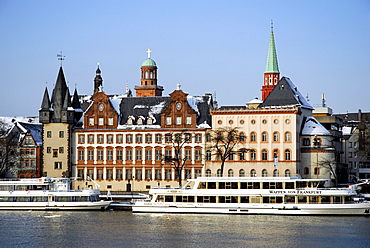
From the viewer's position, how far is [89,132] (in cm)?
12575

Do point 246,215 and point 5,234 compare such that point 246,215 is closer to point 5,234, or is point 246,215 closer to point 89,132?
point 5,234

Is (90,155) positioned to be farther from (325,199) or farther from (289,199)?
(325,199)

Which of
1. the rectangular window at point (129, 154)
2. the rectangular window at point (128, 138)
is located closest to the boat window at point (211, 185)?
the rectangular window at point (129, 154)

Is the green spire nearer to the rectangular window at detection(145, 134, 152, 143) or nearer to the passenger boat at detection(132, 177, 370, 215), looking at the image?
the rectangular window at detection(145, 134, 152, 143)

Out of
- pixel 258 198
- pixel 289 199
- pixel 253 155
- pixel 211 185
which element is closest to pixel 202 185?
pixel 211 185

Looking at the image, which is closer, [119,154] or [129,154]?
[129,154]

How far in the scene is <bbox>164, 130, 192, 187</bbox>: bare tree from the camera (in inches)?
4621

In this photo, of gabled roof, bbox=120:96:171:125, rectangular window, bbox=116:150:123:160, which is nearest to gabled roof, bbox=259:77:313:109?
gabled roof, bbox=120:96:171:125

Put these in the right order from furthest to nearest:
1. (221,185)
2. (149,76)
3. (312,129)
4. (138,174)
Result: (149,76)
(138,174)
(312,129)
(221,185)

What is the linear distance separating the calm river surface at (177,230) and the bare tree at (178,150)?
2531 cm

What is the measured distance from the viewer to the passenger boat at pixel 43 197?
98.5 m

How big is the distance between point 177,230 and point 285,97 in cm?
5341

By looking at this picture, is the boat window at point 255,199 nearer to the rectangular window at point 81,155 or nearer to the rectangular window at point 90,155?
the rectangular window at point 90,155

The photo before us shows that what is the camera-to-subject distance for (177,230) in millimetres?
78000
